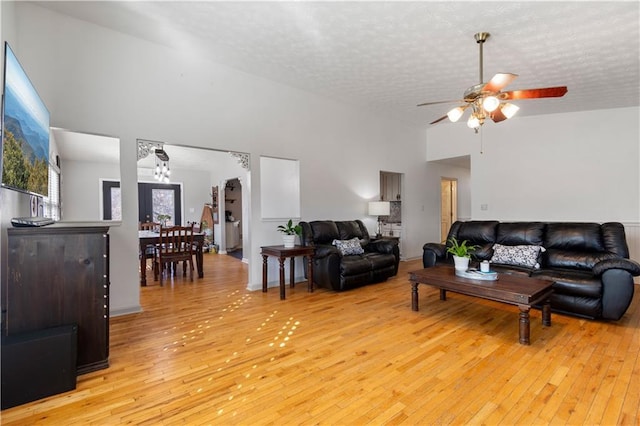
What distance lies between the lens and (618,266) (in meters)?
2.95

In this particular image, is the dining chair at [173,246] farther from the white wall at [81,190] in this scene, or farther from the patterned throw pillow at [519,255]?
the patterned throw pillow at [519,255]

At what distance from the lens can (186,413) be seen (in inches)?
68.9

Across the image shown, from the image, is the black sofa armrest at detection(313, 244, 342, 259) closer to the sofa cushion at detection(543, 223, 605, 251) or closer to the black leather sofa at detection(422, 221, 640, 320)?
the black leather sofa at detection(422, 221, 640, 320)

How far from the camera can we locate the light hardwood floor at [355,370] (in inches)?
68.7

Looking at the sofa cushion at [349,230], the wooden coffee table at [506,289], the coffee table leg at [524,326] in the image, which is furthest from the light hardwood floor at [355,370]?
the sofa cushion at [349,230]

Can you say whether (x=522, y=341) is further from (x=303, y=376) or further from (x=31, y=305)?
(x=31, y=305)

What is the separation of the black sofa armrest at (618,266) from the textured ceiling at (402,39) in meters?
2.27

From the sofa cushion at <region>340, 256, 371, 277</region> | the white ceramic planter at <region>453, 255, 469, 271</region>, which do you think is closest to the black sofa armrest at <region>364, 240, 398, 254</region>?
the sofa cushion at <region>340, 256, 371, 277</region>

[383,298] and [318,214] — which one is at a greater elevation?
[318,214]

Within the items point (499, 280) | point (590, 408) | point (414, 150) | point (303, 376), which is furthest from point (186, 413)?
point (414, 150)

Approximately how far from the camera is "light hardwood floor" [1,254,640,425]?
1.75 metres

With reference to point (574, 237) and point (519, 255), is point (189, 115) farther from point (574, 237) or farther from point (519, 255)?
point (574, 237)

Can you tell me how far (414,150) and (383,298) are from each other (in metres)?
4.11

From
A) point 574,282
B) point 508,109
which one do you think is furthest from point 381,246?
point 508,109
